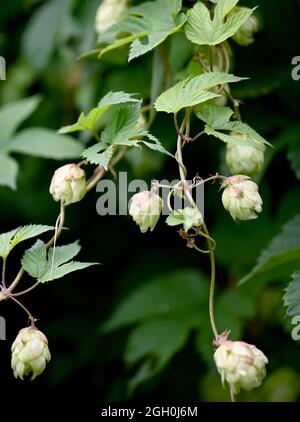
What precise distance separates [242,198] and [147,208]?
136 mm

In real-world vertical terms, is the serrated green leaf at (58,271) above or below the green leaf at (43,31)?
below

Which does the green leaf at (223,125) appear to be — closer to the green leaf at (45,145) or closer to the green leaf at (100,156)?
the green leaf at (100,156)

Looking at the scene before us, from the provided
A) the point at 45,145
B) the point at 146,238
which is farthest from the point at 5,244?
the point at 146,238

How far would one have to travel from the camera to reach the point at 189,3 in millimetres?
1568

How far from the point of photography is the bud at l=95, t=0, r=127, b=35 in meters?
1.59

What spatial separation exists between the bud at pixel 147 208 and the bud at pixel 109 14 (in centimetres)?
60

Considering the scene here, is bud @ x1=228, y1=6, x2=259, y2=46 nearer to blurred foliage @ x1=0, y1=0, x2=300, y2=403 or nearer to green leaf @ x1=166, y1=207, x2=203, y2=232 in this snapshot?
blurred foliage @ x1=0, y1=0, x2=300, y2=403

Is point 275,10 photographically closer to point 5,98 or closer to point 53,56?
point 53,56

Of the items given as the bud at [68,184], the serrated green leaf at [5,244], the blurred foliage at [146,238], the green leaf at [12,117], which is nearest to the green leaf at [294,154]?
the blurred foliage at [146,238]

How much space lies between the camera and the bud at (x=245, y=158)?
1.23 m

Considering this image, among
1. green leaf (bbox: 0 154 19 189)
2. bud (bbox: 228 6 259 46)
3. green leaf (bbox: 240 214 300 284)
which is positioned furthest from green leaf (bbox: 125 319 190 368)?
bud (bbox: 228 6 259 46)

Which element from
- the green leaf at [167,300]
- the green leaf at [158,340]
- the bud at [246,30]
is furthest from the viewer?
the green leaf at [167,300]
